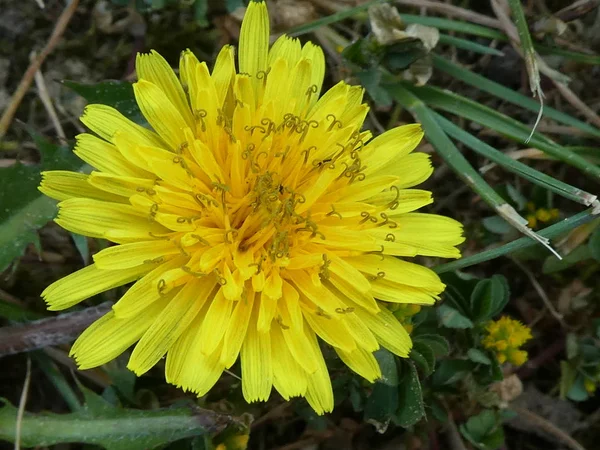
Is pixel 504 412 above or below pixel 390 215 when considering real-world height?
below

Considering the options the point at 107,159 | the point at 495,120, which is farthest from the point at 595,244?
the point at 107,159

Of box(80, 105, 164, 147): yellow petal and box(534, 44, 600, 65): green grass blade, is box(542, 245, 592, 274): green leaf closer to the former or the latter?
box(534, 44, 600, 65): green grass blade

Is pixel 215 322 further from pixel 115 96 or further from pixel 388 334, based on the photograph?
pixel 115 96

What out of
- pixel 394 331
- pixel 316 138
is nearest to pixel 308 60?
pixel 316 138

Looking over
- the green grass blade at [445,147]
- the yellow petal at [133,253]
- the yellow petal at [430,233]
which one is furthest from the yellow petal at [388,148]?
the yellow petal at [133,253]

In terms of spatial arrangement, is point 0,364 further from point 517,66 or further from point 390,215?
point 517,66

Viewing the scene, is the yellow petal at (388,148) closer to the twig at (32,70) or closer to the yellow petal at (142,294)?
the yellow petal at (142,294)
